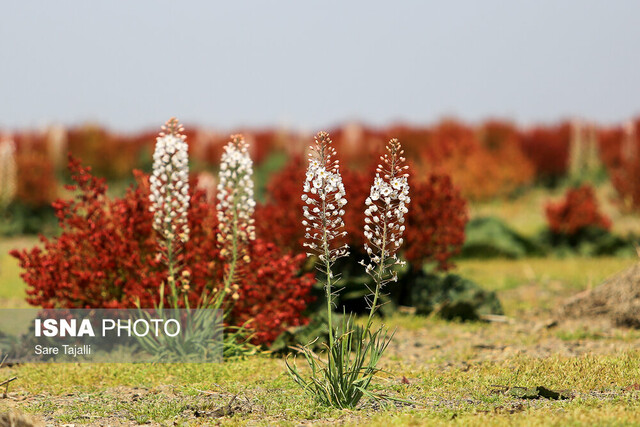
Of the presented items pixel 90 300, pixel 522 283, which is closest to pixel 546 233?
pixel 522 283

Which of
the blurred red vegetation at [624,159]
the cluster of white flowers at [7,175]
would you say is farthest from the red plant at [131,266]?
the cluster of white flowers at [7,175]

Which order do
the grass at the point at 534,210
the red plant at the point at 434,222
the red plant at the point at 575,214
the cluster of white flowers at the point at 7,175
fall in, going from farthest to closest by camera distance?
1. the cluster of white flowers at the point at 7,175
2. the grass at the point at 534,210
3. the red plant at the point at 575,214
4. the red plant at the point at 434,222

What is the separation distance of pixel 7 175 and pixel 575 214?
13.3m

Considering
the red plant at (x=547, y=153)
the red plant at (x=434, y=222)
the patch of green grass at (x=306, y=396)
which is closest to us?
the patch of green grass at (x=306, y=396)

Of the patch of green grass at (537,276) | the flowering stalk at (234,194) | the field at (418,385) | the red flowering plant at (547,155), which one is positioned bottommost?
the field at (418,385)

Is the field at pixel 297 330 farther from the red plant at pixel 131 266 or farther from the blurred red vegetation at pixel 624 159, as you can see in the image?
the blurred red vegetation at pixel 624 159

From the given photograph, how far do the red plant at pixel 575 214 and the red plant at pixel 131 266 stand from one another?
8459 mm

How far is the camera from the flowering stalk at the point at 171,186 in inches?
242

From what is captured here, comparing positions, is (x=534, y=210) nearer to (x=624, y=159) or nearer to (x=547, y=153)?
(x=624, y=159)

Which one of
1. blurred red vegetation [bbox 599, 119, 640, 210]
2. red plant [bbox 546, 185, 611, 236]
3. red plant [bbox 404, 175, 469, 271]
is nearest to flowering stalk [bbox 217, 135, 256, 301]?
red plant [bbox 404, 175, 469, 271]

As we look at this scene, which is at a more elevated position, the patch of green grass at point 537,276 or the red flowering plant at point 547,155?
the red flowering plant at point 547,155

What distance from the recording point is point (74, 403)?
5574 millimetres

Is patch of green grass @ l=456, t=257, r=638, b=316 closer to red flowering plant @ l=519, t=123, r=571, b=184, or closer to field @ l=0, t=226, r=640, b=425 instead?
field @ l=0, t=226, r=640, b=425

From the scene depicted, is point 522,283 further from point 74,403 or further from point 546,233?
point 74,403
